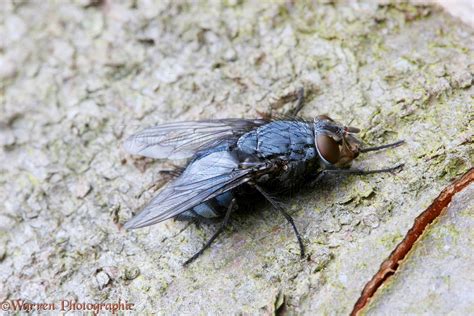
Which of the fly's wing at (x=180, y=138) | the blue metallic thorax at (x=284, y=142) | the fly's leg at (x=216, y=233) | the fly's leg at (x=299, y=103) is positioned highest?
the fly's leg at (x=299, y=103)

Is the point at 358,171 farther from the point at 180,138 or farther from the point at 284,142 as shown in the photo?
the point at 180,138

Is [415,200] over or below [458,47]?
below

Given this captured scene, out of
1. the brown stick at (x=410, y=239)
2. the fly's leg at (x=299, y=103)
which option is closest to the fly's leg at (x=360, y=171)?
the brown stick at (x=410, y=239)

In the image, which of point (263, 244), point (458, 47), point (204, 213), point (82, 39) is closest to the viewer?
point (263, 244)

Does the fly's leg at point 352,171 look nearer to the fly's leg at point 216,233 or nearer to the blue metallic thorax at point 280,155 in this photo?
the blue metallic thorax at point 280,155

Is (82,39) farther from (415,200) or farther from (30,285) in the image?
(415,200)

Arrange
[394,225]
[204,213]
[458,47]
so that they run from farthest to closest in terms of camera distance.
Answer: [458,47], [204,213], [394,225]

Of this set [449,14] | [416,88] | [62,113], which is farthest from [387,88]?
[62,113]
